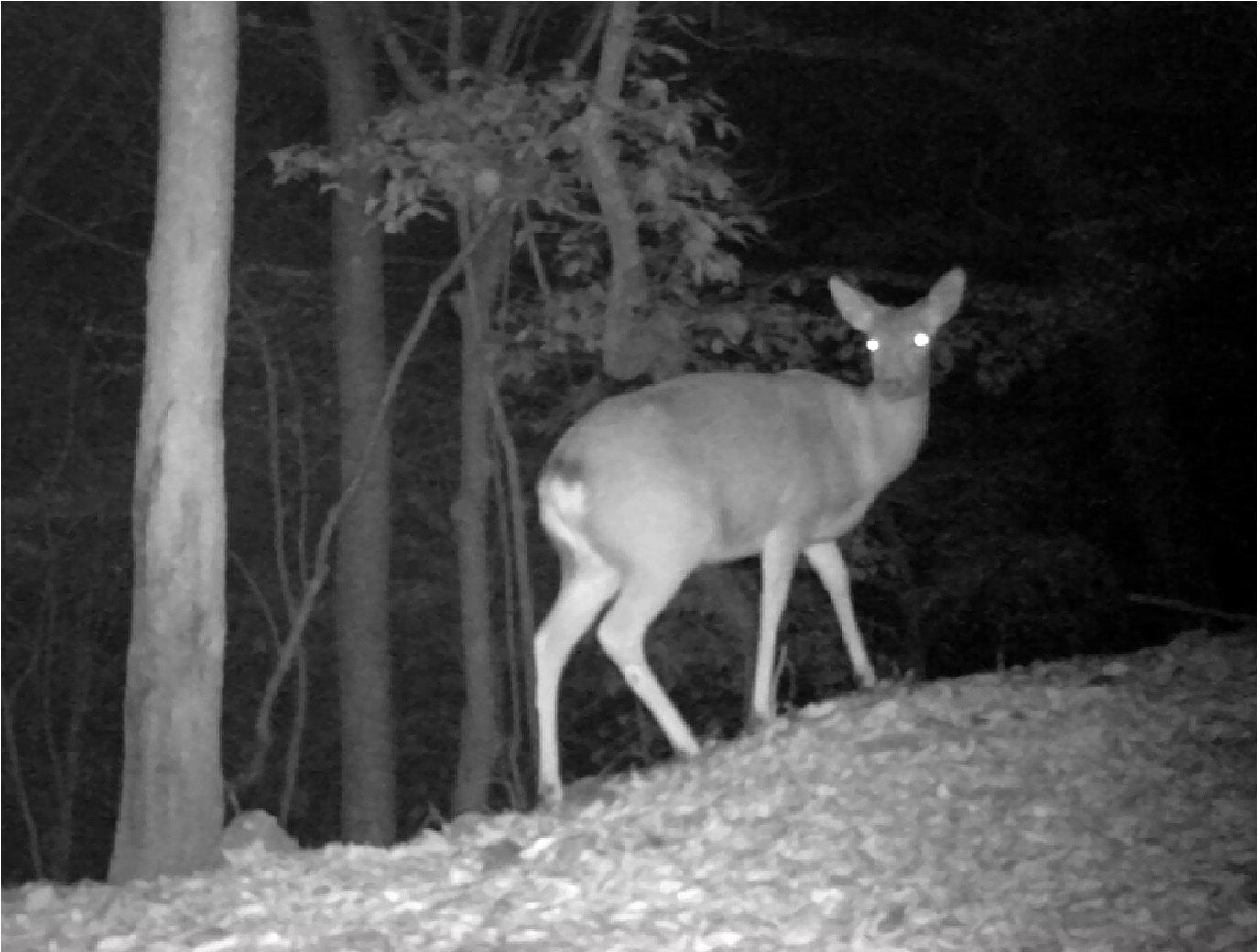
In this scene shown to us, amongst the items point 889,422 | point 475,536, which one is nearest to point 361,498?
point 475,536

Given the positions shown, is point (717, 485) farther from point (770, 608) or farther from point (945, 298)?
point (945, 298)

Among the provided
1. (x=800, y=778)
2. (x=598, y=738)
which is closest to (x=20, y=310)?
(x=598, y=738)

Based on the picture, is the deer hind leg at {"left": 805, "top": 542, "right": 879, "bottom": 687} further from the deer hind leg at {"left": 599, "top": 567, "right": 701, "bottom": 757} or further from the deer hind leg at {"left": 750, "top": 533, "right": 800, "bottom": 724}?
the deer hind leg at {"left": 599, "top": 567, "right": 701, "bottom": 757}

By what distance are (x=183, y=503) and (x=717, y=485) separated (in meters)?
2.44

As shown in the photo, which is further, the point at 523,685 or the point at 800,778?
the point at 523,685

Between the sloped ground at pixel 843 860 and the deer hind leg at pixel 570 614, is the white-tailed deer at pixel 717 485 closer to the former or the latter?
the deer hind leg at pixel 570 614

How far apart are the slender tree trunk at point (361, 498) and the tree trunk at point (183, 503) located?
18.9 feet

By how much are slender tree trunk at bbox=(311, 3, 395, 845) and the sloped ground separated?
5.92 metres

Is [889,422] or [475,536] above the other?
[889,422]

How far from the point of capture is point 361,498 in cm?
1293

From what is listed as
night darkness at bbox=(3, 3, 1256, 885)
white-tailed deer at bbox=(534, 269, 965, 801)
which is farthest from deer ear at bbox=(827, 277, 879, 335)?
night darkness at bbox=(3, 3, 1256, 885)

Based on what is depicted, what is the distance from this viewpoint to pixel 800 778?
257 inches

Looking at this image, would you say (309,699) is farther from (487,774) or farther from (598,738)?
(487,774)

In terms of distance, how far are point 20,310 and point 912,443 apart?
10.5m
